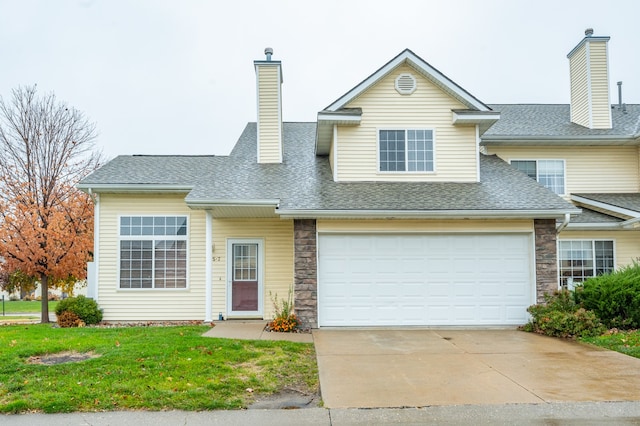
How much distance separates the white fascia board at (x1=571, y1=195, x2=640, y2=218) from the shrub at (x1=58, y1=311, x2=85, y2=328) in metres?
15.0

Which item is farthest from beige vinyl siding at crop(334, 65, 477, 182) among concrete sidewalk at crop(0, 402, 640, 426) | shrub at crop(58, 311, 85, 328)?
concrete sidewalk at crop(0, 402, 640, 426)

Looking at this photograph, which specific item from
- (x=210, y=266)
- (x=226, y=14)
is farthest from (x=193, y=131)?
(x=210, y=266)

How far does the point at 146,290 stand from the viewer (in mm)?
13711

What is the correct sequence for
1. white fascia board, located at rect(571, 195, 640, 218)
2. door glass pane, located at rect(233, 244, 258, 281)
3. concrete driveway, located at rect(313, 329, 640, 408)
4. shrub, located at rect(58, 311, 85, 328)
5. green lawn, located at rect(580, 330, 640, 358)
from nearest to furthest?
concrete driveway, located at rect(313, 329, 640, 408)
green lawn, located at rect(580, 330, 640, 358)
shrub, located at rect(58, 311, 85, 328)
door glass pane, located at rect(233, 244, 258, 281)
white fascia board, located at rect(571, 195, 640, 218)

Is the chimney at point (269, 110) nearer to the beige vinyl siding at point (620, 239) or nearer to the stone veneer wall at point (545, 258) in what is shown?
the stone veneer wall at point (545, 258)

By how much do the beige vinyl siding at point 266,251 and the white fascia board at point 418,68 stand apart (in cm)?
365

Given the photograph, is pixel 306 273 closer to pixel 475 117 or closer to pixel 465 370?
pixel 465 370

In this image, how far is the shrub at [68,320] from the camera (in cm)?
1280

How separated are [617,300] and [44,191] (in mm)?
17617

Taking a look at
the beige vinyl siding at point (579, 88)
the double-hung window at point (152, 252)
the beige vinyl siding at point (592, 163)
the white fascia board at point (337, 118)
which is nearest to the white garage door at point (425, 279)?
the white fascia board at point (337, 118)

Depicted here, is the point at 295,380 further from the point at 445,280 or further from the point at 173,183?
the point at 173,183

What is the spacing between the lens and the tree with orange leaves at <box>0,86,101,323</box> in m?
14.9

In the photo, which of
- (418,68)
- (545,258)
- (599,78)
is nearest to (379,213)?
(545,258)

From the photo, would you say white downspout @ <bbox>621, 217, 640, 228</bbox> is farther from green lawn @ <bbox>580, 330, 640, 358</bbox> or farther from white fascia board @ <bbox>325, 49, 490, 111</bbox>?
white fascia board @ <bbox>325, 49, 490, 111</bbox>
